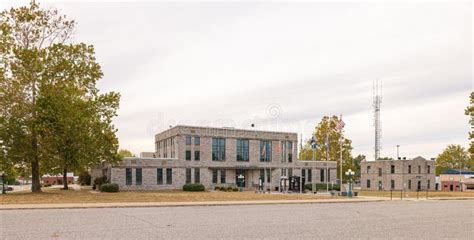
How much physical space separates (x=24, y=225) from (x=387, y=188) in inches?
3088

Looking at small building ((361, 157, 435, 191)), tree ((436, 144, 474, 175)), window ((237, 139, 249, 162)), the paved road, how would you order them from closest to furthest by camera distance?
the paved road, window ((237, 139, 249, 162)), small building ((361, 157, 435, 191)), tree ((436, 144, 474, 175))

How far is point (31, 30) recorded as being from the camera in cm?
4441

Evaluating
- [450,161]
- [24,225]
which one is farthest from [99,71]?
[450,161]

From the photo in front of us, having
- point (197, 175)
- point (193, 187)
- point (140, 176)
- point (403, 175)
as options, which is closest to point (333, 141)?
point (403, 175)

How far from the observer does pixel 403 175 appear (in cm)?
8431

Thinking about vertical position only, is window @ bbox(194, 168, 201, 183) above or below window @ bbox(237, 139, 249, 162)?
below

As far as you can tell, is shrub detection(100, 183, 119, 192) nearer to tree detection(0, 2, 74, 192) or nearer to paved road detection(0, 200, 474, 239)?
tree detection(0, 2, 74, 192)

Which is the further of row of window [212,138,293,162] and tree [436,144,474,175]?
tree [436,144,474,175]

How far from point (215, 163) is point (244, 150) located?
5338 millimetres

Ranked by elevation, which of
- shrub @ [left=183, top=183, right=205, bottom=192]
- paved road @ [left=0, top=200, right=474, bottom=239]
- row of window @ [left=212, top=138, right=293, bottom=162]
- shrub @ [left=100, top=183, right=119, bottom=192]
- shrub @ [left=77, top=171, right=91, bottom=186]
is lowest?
shrub @ [left=77, top=171, right=91, bottom=186]

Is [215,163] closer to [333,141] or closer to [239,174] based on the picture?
[239,174]

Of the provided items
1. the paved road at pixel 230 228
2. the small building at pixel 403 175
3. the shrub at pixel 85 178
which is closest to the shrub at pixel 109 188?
the shrub at pixel 85 178

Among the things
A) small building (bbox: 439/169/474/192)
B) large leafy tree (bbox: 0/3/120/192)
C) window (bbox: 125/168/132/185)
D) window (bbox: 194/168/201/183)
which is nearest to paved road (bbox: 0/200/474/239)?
large leafy tree (bbox: 0/3/120/192)

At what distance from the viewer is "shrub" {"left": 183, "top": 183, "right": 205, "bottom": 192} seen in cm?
5819
